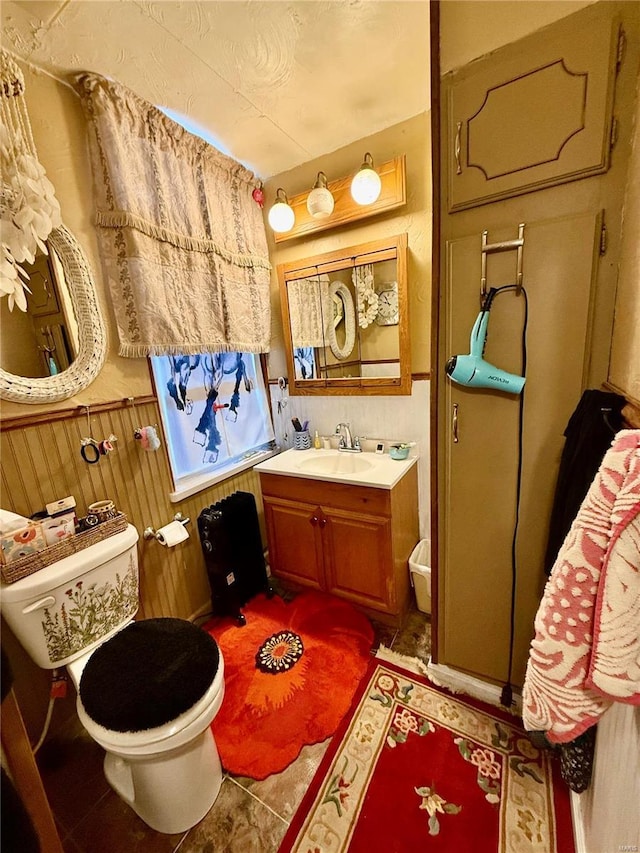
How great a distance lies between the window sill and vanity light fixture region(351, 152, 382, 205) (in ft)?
5.24

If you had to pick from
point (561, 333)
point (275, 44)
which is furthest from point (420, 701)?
point (275, 44)

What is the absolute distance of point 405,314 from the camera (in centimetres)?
172

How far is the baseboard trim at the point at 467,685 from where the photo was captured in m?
1.29

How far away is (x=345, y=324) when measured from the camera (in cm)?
193

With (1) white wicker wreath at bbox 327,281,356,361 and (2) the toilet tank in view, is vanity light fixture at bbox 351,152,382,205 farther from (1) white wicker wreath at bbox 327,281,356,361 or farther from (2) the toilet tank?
(2) the toilet tank

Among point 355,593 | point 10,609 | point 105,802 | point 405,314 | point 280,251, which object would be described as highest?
point 280,251

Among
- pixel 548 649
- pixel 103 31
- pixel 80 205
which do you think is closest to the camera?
pixel 548 649

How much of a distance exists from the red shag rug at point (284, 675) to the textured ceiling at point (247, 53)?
2471 millimetres

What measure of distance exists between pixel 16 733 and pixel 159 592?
1.12 metres

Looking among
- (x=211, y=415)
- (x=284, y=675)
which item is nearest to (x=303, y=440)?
(x=211, y=415)

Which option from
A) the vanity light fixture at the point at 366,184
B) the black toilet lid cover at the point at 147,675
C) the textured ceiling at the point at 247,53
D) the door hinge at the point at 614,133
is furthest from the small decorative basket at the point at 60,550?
the door hinge at the point at 614,133

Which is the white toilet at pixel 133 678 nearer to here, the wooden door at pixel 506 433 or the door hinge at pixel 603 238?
the wooden door at pixel 506 433

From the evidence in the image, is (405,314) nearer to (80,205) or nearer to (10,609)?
(80,205)

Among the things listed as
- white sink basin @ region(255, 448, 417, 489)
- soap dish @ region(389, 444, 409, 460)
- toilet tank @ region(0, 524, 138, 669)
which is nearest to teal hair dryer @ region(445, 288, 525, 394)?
white sink basin @ region(255, 448, 417, 489)
